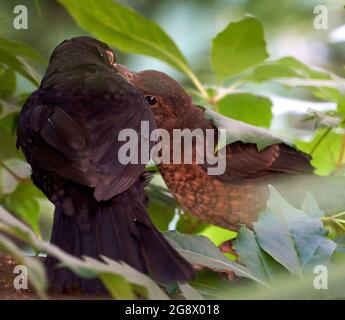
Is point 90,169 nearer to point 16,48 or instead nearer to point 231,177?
point 16,48

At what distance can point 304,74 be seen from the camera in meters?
1.74

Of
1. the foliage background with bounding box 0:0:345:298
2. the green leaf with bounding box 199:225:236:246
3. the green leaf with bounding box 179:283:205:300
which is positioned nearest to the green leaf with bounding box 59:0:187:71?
the foliage background with bounding box 0:0:345:298

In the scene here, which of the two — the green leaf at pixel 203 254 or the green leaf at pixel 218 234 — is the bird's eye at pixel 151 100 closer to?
the green leaf at pixel 203 254

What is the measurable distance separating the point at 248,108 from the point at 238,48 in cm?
20

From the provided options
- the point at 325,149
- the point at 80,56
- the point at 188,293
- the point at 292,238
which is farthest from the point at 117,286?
the point at 325,149

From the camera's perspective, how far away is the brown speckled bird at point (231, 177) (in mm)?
1615

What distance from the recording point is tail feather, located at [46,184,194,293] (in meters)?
1.05

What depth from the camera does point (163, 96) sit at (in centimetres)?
157

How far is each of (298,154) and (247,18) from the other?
1.11 ft

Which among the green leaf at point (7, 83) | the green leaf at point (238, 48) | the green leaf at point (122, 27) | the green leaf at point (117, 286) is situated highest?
the green leaf at point (122, 27)

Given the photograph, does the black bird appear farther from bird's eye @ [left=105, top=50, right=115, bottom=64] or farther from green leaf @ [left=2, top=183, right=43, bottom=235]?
green leaf @ [left=2, top=183, right=43, bottom=235]

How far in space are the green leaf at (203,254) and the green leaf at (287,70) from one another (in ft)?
1.87

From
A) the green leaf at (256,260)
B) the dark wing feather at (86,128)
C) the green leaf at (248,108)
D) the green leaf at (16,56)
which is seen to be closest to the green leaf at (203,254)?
the green leaf at (256,260)
